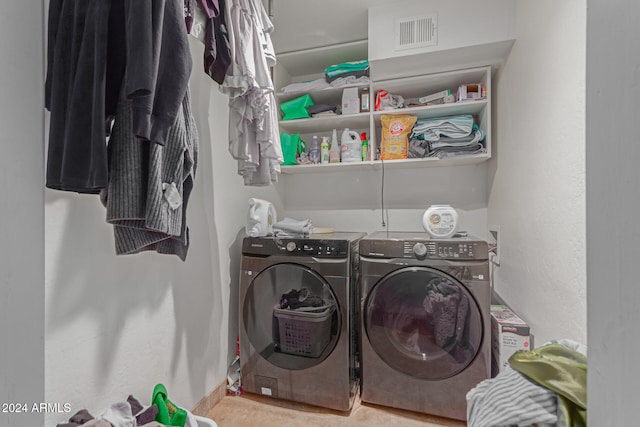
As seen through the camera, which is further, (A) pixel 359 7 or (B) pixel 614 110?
(A) pixel 359 7

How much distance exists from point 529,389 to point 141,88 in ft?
3.22

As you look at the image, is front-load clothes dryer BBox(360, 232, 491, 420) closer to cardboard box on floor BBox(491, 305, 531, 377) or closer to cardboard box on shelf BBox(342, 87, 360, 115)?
cardboard box on floor BBox(491, 305, 531, 377)

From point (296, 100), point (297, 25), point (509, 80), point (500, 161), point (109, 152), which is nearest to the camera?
point (109, 152)

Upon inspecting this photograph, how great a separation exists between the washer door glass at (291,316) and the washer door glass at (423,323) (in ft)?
0.81

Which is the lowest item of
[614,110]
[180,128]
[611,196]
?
[611,196]

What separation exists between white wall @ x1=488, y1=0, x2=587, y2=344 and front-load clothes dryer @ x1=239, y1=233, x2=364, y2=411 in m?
0.85

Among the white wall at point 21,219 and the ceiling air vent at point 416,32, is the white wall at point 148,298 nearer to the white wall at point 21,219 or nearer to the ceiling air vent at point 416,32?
the white wall at point 21,219

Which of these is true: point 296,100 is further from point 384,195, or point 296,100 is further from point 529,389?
point 529,389

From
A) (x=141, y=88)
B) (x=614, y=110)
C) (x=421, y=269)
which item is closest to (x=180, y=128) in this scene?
(x=141, y=88)

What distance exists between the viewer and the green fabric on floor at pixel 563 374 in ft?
1.55

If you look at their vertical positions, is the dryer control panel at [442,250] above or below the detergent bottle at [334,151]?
below

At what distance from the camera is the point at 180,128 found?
762mm

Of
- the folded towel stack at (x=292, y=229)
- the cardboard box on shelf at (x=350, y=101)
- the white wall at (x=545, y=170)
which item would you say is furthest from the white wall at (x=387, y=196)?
the folded towel stack at (x=292, y=229)

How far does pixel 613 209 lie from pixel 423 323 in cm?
125
